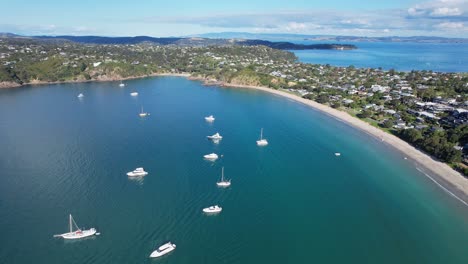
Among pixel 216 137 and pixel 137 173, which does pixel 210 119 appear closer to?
pixel 216 137

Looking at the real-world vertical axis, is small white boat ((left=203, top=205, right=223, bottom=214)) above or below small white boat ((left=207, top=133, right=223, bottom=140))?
below

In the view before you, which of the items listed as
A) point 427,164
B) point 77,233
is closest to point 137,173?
point 77,233

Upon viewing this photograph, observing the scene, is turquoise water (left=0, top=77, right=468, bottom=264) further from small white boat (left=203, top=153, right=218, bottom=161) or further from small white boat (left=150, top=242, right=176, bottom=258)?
Answer: small white boat (left=203, top=153, right=218, bottom=161)

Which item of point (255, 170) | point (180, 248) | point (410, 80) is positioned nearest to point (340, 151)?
point (255, 170)

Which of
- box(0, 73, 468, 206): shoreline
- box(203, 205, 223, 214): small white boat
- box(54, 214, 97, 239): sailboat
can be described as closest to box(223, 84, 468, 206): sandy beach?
box(0, 73, 468, 206): shoreline

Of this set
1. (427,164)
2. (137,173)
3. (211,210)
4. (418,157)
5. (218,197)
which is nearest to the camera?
(211,210)

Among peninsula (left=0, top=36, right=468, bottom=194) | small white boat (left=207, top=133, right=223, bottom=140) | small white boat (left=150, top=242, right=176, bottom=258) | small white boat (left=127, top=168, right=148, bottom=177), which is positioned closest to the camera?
small white boat (left=150, top=242, right=176, bottom=258)

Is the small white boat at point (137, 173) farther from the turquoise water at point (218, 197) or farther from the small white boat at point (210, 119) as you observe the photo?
the small white boat at point (210, 119)
